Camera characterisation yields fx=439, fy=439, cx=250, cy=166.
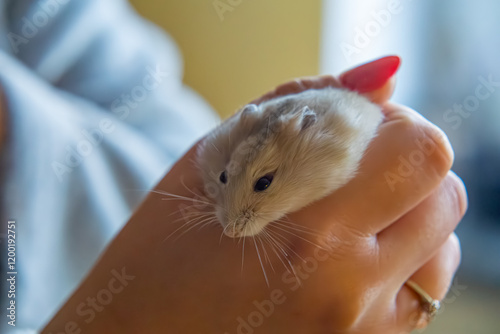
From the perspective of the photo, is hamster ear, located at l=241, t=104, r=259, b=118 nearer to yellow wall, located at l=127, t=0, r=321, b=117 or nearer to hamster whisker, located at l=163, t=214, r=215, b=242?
hamster whisker, located at l=163, t=214, r=215, b=242

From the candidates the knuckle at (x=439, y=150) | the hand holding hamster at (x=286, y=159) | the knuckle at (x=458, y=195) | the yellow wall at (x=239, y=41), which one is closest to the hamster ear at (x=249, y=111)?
the hand holding hamster at (x=286, y=159)

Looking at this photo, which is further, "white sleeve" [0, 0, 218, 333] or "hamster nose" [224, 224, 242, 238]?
"white sleeve" [0, 0, 218, 333]

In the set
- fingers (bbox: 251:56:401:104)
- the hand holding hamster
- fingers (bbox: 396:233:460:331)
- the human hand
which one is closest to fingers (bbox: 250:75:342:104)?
fingers (bbox: 251:56:401:104)

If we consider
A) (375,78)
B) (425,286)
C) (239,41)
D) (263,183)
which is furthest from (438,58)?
(263,183)

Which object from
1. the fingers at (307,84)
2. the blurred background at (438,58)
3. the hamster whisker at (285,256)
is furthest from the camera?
the blurred background at (438,58)

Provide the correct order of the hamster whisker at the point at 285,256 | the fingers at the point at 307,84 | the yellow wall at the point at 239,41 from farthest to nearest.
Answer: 1. the yellow wall at the point at 239,41
2. the fingers at the point at 307,84
3. the hamster whisker at the point at 285,256

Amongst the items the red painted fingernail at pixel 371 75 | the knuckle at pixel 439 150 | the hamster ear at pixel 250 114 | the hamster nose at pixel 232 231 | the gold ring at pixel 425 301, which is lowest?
the gold ring at pixel 425 301

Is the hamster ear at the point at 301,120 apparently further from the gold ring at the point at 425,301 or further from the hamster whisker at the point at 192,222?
the gold ring at the point at 425,301

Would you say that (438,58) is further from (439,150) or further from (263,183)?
(263,183)

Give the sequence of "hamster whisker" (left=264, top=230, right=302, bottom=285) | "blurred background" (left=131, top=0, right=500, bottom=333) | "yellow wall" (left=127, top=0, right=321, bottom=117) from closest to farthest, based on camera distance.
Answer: "hamster whisker" (left=264, top=230, right=302, bottom=285)
"blurred background" (left=131, top=0, right=500, bottom=333)
"yellow wall" (left=127, top=0, right=321, bottom=117)
